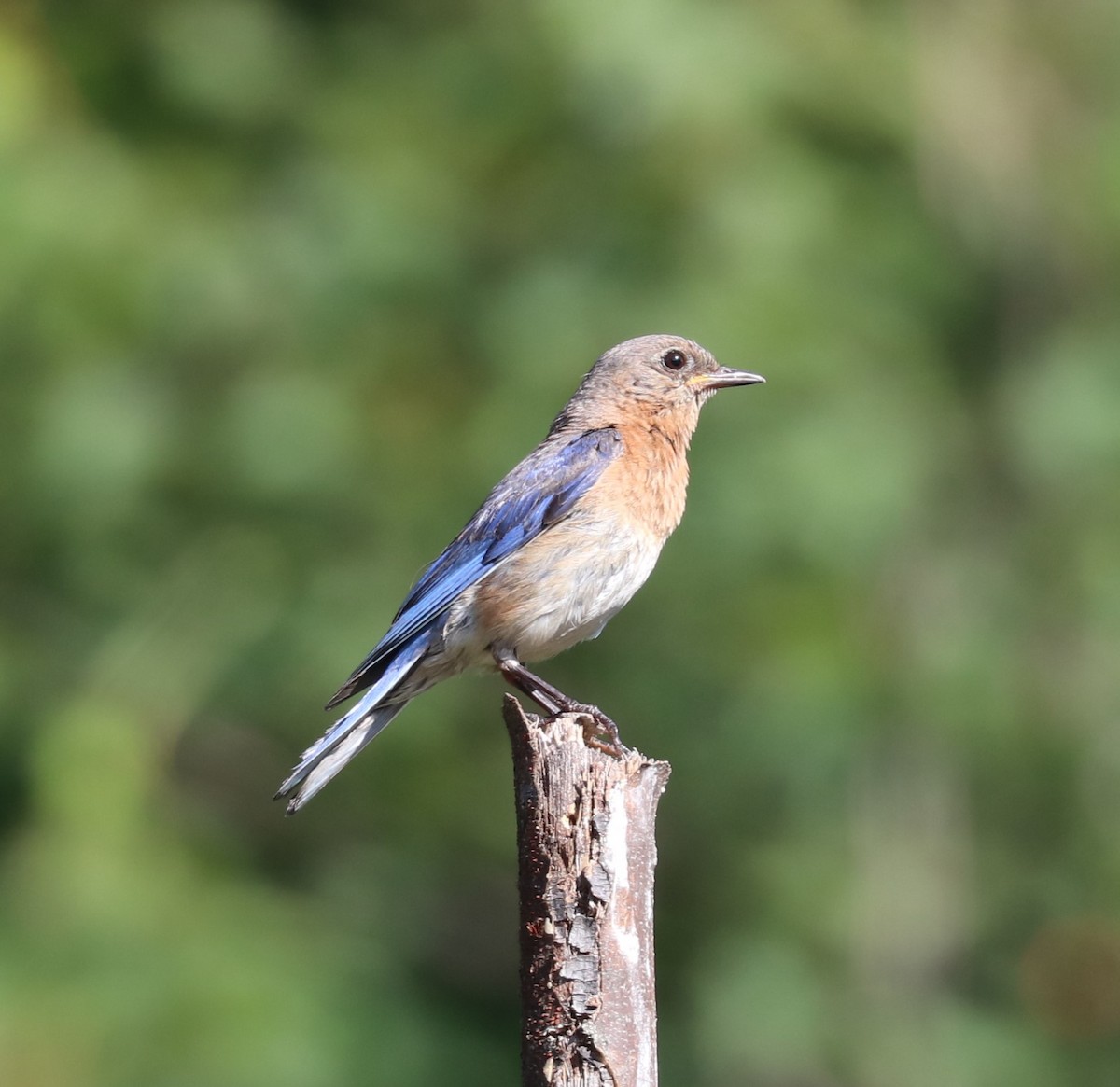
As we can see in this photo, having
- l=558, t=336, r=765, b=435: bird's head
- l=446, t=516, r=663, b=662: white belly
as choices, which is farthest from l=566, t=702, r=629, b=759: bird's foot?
l=558, t=336, r=765, b=435: bird's head

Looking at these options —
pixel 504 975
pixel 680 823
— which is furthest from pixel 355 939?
pixel 680 823

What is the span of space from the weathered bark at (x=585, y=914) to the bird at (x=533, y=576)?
4.28 ft

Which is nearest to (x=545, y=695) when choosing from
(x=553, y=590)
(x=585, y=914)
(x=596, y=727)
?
(x=553, y=590)

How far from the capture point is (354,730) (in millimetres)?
5586

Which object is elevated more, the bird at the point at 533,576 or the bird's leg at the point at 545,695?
the bird at the point at 533,576

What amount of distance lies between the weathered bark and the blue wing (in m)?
1.64

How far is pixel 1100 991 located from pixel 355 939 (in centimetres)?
381

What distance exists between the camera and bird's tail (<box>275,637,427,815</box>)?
528 cm

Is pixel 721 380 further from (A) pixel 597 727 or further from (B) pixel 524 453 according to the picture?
(B) pixel 524 453

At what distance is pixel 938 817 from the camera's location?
30.9 ft

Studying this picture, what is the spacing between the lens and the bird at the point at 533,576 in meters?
5.73

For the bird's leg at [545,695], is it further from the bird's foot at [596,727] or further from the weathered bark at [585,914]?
the weathered bark at [585,914]

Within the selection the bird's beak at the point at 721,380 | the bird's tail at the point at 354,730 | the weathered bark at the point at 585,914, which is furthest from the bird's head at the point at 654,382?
the weathered bark at the point at 585,914

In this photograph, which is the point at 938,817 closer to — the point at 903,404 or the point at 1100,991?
the point at 1100,991
